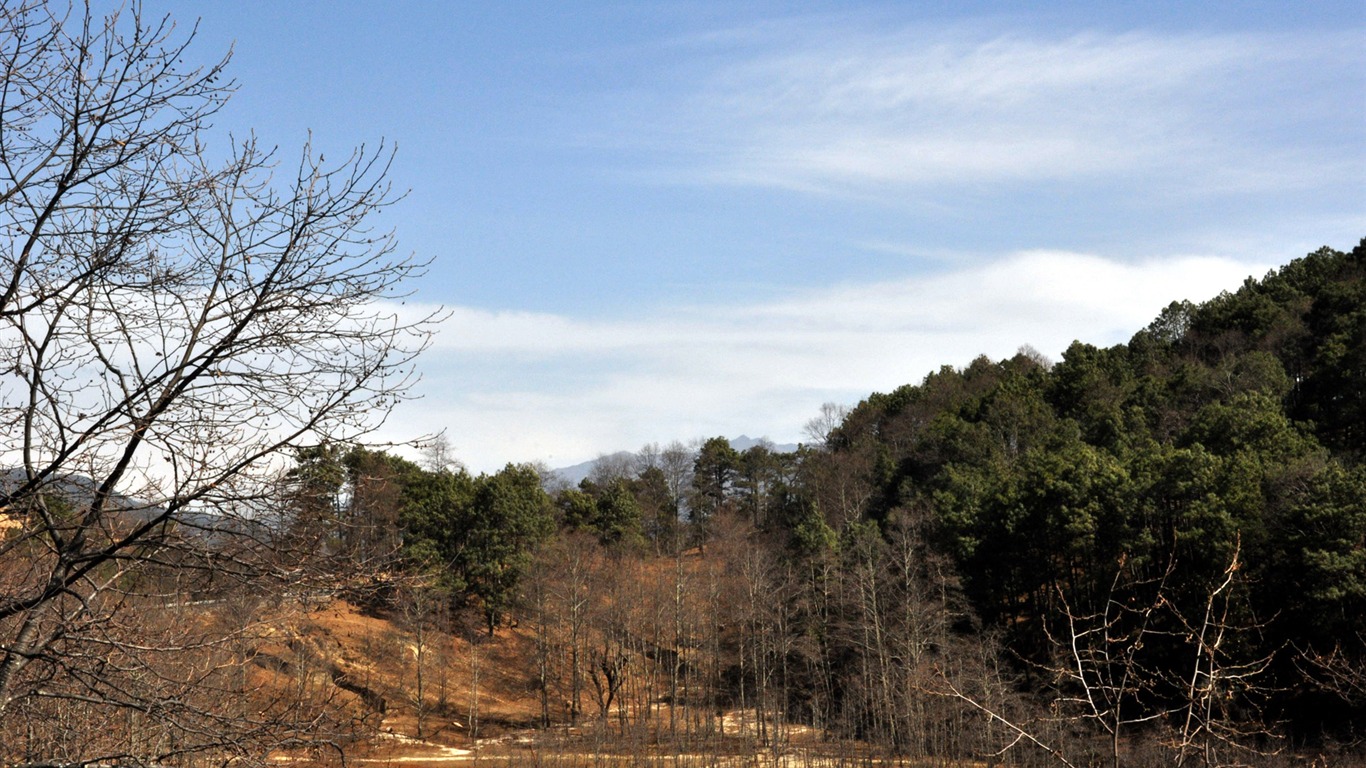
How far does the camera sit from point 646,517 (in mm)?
66500

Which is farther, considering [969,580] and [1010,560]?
[969,580]

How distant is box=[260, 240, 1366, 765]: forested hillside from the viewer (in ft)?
85.9

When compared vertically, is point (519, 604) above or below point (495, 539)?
below

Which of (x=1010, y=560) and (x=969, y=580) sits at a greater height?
(x=1010, y=560)

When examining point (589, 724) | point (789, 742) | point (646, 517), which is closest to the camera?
point (789, 742)

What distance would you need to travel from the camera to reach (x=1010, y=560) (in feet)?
116

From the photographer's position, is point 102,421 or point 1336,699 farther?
point 1336,699

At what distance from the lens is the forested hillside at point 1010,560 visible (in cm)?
2617

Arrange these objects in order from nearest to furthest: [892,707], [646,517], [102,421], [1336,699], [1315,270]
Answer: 1. [102,421]
2. [1336,699]
3. [892,707]
4. [1315,270]
5. [646,517]

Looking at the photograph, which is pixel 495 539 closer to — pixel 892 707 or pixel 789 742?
pixel 789 742

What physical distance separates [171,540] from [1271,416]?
110 ft

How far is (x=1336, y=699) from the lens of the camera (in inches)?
997

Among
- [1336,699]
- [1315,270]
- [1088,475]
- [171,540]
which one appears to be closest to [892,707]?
[1088,475]

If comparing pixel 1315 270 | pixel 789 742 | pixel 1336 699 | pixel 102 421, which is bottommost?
pixel 789 742
